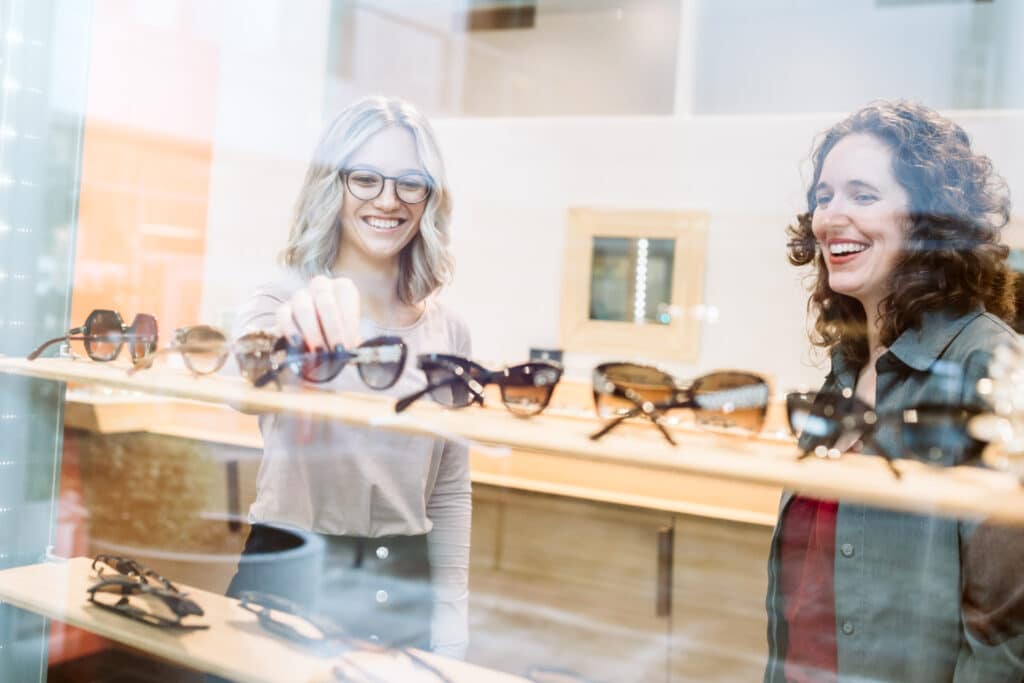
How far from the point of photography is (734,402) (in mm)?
1023

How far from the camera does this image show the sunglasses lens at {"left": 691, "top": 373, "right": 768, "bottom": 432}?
1.01 meters

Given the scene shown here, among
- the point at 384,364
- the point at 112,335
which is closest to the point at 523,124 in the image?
the point at 384,364

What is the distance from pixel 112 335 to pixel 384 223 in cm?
53

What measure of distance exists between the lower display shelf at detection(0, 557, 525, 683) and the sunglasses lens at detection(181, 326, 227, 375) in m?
0.37

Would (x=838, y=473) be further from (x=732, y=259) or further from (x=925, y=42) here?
(x=925, y=42)

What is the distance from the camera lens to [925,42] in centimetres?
113

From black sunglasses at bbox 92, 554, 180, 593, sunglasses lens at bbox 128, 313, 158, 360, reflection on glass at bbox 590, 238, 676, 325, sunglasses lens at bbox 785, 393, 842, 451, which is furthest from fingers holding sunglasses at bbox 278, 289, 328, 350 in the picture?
sunglasses lens at bbox 785, 393, 842, 451

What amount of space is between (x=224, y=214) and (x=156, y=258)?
0.17 m

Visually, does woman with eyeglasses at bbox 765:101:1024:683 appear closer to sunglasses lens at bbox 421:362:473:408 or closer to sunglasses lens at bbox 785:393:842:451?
sunglasses lens at bbox 785:393:842:451

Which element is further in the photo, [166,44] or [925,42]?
[166,44]

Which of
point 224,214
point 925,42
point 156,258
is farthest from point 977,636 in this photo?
point 156,258

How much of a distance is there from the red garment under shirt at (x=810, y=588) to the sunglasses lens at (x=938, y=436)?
0.37 feet

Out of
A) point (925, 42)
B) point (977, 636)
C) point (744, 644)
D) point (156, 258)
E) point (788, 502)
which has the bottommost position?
point (744, 644)

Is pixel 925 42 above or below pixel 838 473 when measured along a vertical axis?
above
